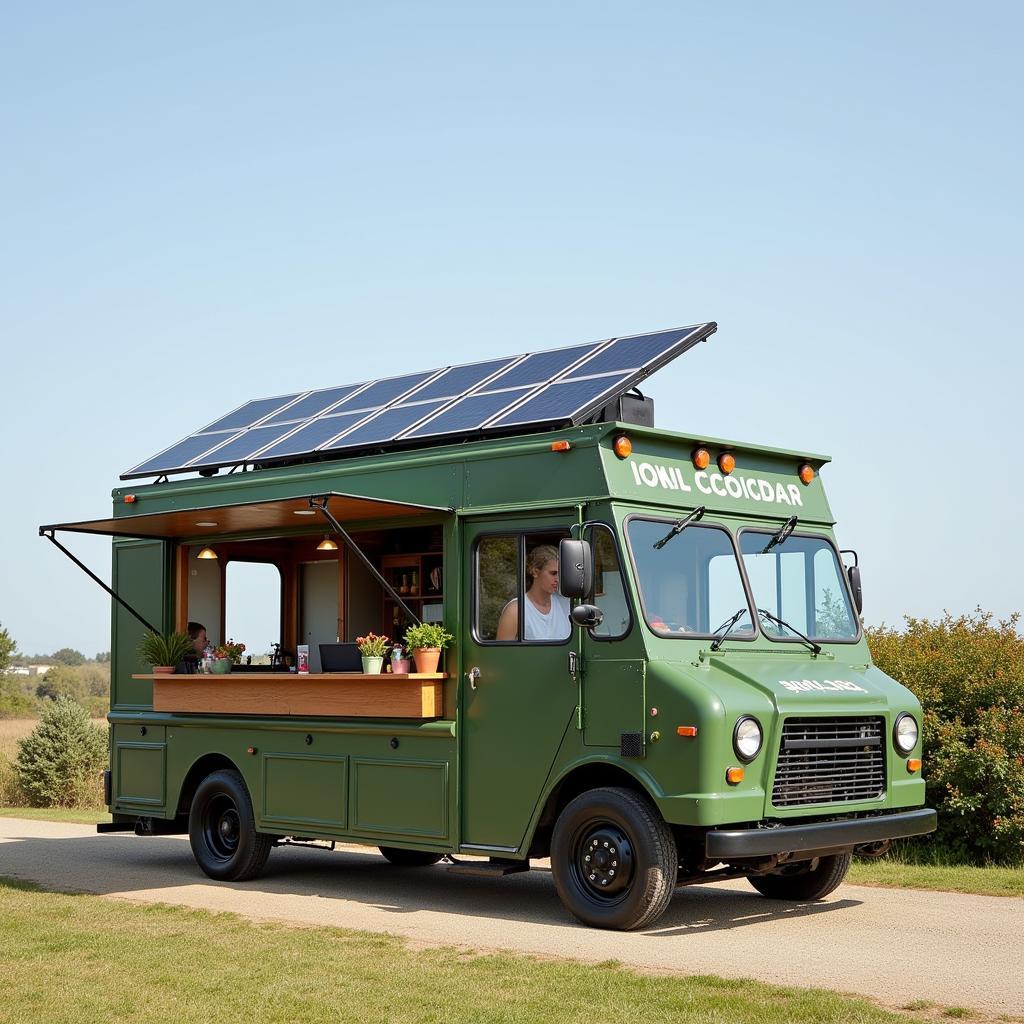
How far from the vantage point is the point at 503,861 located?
11297mm

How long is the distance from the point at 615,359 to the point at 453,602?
241 cm

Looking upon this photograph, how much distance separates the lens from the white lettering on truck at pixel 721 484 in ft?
34.7

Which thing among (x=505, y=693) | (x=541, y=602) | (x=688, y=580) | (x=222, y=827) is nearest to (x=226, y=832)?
(x=222, y=827)

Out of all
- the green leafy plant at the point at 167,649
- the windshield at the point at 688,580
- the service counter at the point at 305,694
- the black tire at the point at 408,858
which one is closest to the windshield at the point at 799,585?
the windshield at the point at 688,580

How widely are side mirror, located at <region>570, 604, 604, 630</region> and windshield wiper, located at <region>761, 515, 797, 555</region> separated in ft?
5.47

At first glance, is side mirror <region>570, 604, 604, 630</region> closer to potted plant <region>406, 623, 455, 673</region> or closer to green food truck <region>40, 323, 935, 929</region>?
green food truck <region>40, 323, 935, 929</region>

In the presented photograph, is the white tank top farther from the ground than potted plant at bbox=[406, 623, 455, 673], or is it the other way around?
the white tank top

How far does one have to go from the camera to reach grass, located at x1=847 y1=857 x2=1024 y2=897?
11781mm

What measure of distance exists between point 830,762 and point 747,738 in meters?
0.93

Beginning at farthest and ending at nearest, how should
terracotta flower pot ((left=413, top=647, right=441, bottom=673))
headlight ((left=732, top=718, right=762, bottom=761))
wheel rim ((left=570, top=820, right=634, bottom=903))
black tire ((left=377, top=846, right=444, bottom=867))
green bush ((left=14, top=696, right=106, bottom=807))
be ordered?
1. green bush ((left=14, top=696, right=106, bottom=807))
2. black tire ((left=377, top=846, right=444, bottom=867))
3. terracotta flower pot ((left=413, top=647, right=441, bottom=673))
4. wheel rim ((left=570, top=820, right=634, bottom=903))
5. headlight ((left=732, top=718, right=762, bottom=761))

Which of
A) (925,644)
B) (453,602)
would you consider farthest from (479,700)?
(925,644)

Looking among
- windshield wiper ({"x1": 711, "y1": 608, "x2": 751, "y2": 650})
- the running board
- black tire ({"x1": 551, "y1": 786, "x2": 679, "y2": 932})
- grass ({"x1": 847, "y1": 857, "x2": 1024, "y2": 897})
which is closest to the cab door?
the running board

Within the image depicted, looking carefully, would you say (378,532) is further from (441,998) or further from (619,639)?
(441,998)

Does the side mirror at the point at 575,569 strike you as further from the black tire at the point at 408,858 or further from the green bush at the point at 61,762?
the green bush at the point at 61,762
